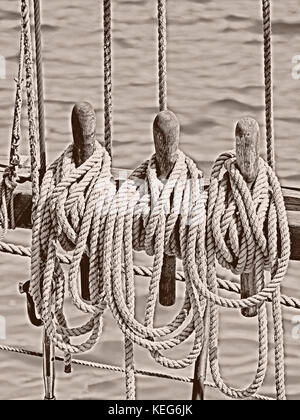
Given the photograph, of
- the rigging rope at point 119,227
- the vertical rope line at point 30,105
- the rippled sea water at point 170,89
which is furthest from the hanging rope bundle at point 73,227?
the rippled sea water at point 170,89

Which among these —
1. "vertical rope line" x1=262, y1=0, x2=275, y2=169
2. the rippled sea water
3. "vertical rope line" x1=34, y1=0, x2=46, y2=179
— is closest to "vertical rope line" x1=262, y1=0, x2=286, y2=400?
"vertical rope line" x1=262, y1=0, x2=275, y2=169

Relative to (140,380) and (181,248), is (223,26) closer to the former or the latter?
(140,380)

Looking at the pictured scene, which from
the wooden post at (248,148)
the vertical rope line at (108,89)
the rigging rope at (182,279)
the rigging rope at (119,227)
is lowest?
the rigging rope at (182,279)

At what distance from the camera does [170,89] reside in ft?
20.5

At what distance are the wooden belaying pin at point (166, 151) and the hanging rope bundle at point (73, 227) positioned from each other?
0.23 ft

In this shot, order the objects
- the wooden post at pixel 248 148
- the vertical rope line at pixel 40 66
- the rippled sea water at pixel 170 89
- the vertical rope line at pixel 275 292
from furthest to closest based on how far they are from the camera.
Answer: the rippled sea water at pixel 170 89 < the vertical rope line at pixel 40 66 < the vertical rope line at pixel 275 292 < the wooden post at pixel 248 148

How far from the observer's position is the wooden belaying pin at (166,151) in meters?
1.36

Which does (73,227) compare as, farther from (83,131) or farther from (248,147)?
(248,147)

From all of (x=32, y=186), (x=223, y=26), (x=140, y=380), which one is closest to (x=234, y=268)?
(x=32, y=186)

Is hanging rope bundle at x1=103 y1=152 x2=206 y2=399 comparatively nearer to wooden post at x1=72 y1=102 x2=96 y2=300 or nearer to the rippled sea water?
wooden post at x1=72 y1=102 x2=96 y2=300

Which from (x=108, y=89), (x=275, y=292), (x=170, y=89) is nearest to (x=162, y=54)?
(x=108, y=89)

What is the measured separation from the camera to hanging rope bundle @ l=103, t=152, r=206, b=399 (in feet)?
4.52

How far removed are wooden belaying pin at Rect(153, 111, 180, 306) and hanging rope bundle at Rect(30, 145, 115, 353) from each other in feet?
0.23

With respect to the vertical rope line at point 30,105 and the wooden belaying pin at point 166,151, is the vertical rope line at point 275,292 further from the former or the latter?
the vertical rope line at point 30,105
